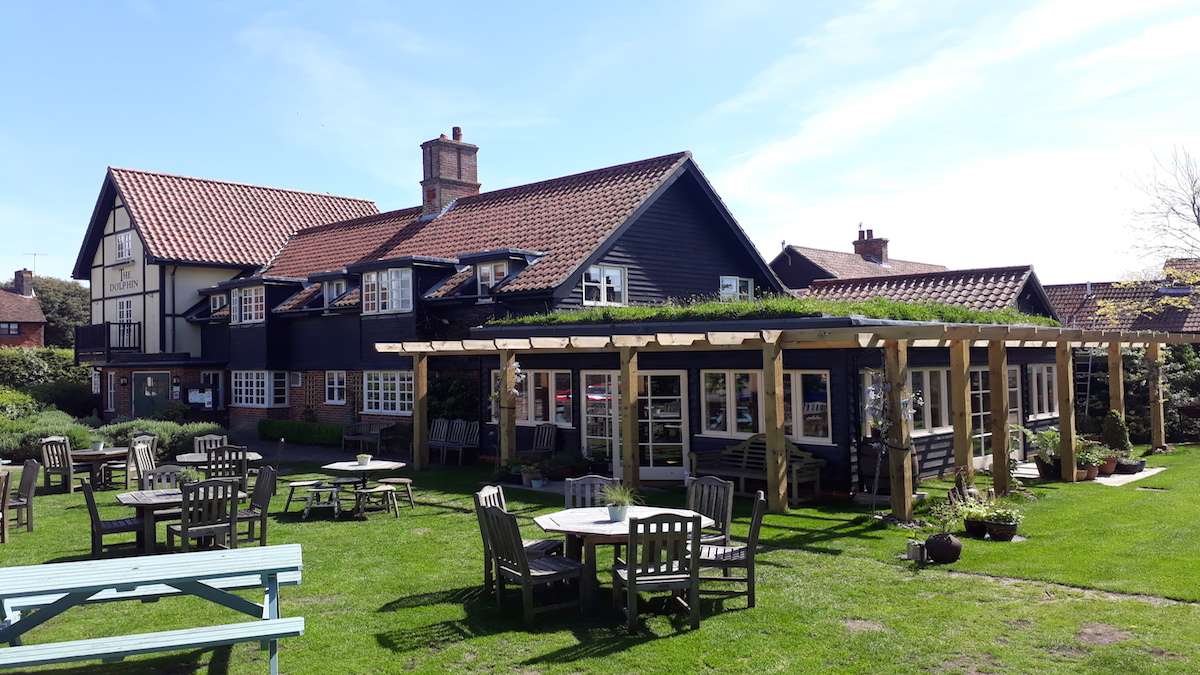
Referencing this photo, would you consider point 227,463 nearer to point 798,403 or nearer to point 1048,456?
point 798,403

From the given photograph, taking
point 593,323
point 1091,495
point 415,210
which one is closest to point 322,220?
point 415,210

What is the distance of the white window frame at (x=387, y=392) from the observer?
918 inches

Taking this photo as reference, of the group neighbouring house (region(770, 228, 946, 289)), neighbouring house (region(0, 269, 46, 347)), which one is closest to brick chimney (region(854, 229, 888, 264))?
neighbouring house (region(770, 228, 946, 289))

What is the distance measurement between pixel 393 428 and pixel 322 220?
17.3 metres

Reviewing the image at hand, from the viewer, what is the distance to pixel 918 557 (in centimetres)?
962

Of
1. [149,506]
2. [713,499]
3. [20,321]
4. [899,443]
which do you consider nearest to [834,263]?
[899,443]

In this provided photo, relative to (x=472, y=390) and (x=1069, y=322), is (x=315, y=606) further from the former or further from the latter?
(x=1069, y=322)

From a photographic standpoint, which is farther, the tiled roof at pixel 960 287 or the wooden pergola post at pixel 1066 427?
the tiled roof at pixel 960 287

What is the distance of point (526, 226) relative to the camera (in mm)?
23656

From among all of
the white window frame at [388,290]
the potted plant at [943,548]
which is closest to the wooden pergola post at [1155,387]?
the potted plant at [943,548]

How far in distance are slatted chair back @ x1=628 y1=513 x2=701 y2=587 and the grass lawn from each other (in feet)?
1.40

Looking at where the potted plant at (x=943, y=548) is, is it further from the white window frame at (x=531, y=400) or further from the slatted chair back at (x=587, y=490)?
the white window frame at (x=531, y=400)

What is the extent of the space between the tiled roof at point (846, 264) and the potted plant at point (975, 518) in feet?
88.1

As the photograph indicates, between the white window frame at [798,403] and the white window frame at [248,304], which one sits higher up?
the white window frame at [248,304]
